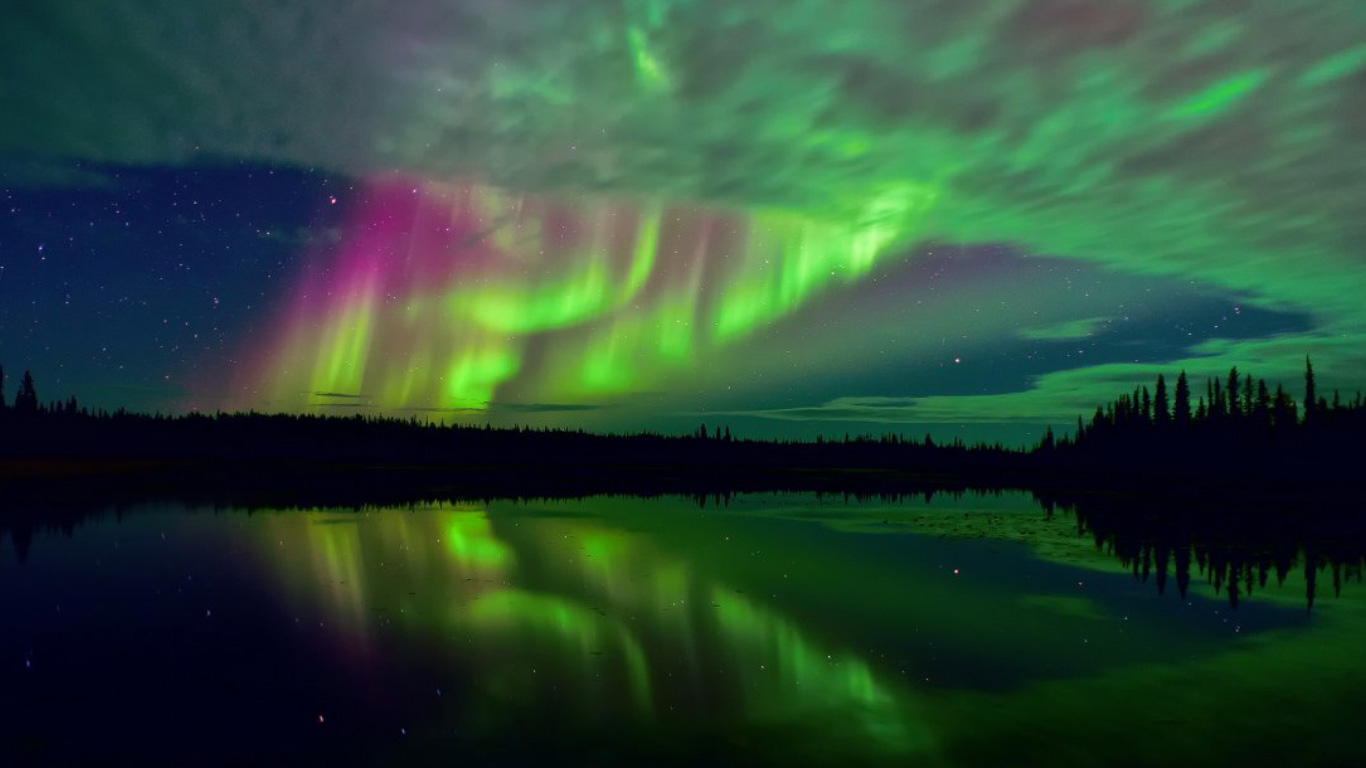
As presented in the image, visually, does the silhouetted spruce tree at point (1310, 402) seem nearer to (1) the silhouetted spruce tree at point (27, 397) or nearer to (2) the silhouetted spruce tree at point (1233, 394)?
(2) the silhouetted spruce tree at point (1233, 394)

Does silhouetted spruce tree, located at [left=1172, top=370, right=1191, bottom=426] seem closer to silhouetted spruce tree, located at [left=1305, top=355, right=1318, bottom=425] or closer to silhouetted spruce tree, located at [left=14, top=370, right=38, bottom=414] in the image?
silhouetted spruce tree, located at [left=1305, top=355, right=1318, bottom=425]

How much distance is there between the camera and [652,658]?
15672mm

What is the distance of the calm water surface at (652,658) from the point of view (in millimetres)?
11281

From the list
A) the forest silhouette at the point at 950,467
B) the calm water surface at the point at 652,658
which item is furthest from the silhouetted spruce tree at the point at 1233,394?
the calm water surface at the point at 652,658

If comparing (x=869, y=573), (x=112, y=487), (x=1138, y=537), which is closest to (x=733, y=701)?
A: (x=869, y=573)

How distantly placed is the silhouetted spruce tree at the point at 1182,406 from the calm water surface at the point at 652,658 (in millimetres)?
155638

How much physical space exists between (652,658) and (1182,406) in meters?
182

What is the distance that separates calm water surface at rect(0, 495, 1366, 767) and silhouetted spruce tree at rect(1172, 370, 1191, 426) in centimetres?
15564

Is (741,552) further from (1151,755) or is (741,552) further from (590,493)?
(590,493)

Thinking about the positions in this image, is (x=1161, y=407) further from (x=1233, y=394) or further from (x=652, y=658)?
(x=652, y=658)

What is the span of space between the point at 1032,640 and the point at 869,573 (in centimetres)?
903

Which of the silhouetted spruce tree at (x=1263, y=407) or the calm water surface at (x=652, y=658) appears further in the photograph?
the silhouetted spruce tree at (x=1263, y=407)

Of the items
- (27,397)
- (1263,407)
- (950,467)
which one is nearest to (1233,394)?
(1263,407)

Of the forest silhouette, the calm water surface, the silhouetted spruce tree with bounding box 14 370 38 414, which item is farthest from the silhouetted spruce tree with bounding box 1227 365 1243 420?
the silhouetted spruce tree with bounding box 14 370 38 414
